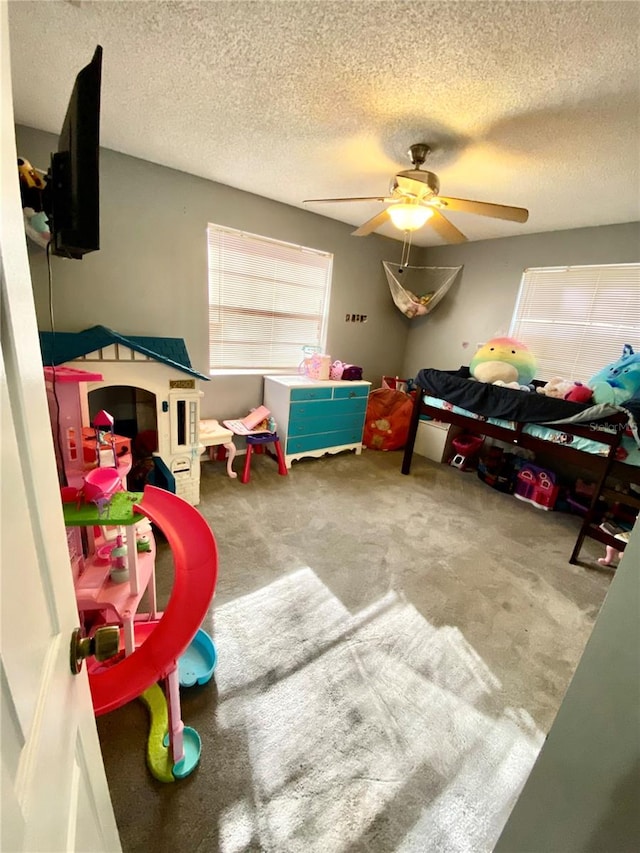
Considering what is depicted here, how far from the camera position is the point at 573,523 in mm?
2859

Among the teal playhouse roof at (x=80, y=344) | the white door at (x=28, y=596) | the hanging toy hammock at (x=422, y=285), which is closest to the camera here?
the white door at (x=28, y=596)

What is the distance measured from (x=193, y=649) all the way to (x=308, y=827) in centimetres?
74

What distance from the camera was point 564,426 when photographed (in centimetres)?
247

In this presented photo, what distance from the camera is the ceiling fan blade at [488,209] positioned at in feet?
6.11

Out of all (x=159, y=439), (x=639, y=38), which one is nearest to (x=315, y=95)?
(x=639, y=38)

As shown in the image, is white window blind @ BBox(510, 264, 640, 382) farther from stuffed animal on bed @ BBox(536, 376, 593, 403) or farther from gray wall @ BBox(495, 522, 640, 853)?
gray wall @ BBox(495, 522, 640, 853)

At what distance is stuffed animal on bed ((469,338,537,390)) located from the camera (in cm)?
294

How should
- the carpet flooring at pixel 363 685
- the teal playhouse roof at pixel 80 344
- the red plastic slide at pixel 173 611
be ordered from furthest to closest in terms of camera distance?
the teal playhouse roof at pixel 80 344
the carpet flooring at pixel 363 685
the red plastic slide at pixel 173 611

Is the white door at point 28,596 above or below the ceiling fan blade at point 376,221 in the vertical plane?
below

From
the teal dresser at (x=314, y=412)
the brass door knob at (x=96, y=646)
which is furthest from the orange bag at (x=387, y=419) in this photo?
the brass door knob at (x=96, y=646)

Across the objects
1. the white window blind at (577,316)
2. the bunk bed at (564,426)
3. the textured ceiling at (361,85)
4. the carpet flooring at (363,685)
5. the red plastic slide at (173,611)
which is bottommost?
the carpet flooring at (363,685)

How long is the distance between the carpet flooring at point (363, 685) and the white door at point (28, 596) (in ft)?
2.40

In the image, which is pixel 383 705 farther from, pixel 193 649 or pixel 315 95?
pixel 315 95

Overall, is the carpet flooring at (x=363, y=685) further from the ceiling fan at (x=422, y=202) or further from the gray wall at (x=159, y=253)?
the ceiling fan at (x=422, y=202)
